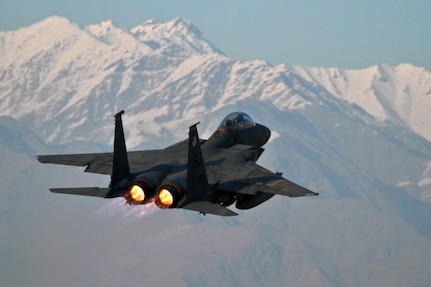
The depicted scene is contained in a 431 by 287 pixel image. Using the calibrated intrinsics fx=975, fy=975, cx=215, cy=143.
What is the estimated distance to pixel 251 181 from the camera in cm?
5681

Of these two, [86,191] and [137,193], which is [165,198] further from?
[86,191]

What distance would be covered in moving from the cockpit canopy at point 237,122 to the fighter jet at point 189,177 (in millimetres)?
2405

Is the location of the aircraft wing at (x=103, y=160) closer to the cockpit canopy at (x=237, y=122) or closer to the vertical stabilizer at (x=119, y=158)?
the vertical stabilizer at (x=119, y=158)

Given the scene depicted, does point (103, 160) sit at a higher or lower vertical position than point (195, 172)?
lower

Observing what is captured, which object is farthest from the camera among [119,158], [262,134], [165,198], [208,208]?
[262,134]

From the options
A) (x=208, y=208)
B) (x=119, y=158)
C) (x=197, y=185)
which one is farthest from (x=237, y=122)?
(x=208, y=208)

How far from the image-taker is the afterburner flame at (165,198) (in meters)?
54.4

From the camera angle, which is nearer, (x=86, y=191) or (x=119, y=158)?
(x=119, y=158)

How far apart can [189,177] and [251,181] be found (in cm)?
491

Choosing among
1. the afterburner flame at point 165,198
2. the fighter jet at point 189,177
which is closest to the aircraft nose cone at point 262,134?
the fighter jet at point 189,177

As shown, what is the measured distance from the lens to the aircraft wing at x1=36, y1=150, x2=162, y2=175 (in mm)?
60531

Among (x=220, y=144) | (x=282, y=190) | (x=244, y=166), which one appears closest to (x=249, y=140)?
(x=220, y=144)

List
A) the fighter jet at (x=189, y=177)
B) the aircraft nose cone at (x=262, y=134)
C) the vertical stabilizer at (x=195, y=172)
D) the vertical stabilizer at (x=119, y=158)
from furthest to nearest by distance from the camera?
the aircraft nose cone at (x=262, y=134), the vertical stabilizer at (x=119, y=158), the fighter jet at (x=189, y=177), the vertical stabilizer at (x=195, y=172)

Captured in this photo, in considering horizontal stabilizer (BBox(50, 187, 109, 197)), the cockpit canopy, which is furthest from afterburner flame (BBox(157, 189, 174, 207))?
the cockpit canopy
